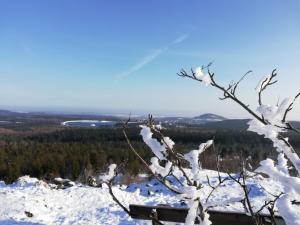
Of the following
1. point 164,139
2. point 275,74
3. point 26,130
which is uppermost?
point 275,74

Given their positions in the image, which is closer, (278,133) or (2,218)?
(278,133)

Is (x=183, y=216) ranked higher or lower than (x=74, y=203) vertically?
higher

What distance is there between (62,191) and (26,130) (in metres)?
120

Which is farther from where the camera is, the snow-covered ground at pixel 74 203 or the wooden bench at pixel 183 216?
the snow-covered ground at pixel 74 203

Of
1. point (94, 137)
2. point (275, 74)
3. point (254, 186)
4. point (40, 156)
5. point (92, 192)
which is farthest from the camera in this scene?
point (94, 137)

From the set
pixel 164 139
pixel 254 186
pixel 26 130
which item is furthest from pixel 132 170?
pixel 26 130

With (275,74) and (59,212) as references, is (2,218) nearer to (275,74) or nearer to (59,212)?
(59,212)

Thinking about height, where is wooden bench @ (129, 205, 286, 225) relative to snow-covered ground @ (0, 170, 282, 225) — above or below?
above

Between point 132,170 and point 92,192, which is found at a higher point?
point 92,192

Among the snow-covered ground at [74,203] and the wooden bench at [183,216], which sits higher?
the wooden bench at [183,216]

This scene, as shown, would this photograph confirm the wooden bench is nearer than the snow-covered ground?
Yes

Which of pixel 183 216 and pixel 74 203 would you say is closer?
pixel 183 216

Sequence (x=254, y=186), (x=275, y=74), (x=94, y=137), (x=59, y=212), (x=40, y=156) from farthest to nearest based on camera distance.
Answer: (x=94, y=137) → (x=40, y=156) → (x=254, y=186) → (x=59, y=212) → (x=275, y=74)

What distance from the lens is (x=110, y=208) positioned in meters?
11.4
